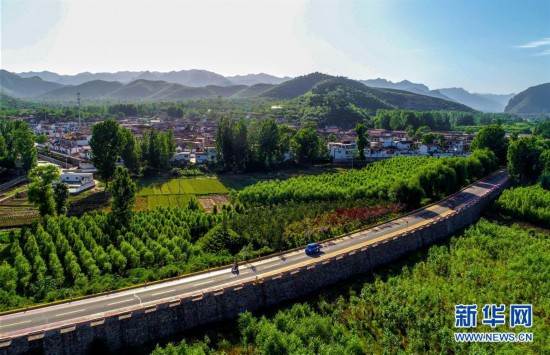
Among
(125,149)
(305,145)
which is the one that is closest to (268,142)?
(305,145)

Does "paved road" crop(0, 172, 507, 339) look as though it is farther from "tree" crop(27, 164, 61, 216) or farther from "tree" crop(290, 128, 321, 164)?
"tree" crop(290, 128, 321, 164)

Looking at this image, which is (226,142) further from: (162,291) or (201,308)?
(201,308)

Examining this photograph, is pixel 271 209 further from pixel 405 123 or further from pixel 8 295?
pixel 405 123

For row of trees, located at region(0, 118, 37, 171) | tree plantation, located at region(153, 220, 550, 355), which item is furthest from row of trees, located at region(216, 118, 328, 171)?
tree plantation, located at region(153, 220, 550, 355)

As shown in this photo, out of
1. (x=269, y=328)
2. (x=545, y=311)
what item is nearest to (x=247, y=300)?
(x=269, y=328)

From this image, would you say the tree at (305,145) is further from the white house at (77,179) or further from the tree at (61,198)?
the tree at (61,198)

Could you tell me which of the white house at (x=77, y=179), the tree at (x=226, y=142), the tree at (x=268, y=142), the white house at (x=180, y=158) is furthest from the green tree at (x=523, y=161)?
the white house at (x=77, y=179)

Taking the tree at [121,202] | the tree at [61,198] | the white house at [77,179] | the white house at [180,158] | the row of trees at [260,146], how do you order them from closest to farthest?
the tree at [121,202] < the tree at [61,198] < the white house at [77,179] < the row of trees at [260,146] < the white house at [180,158]
